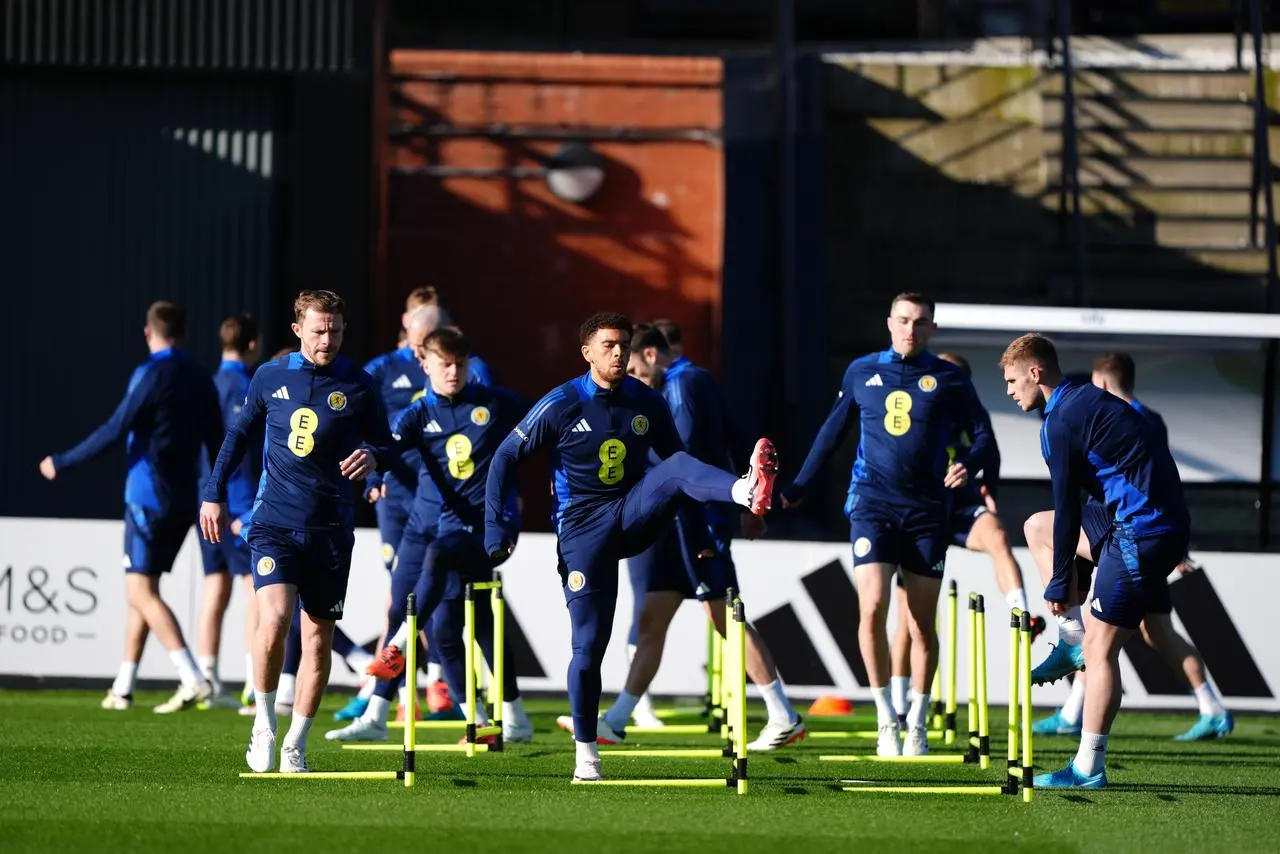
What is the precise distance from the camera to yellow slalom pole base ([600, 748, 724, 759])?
995 cm

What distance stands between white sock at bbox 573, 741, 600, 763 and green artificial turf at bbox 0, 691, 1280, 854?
0.14 m

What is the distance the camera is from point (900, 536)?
1042cm

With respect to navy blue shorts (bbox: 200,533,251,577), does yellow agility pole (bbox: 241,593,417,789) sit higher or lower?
lower

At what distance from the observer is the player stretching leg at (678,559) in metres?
11.4

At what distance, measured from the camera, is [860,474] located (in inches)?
417

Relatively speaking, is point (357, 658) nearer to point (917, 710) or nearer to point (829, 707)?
point (829, 707)

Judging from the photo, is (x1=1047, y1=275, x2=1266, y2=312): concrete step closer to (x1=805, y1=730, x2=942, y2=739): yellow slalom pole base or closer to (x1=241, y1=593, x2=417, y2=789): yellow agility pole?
(x1=805, y1=730, x2=942, y2=739): yellow slalom pole base

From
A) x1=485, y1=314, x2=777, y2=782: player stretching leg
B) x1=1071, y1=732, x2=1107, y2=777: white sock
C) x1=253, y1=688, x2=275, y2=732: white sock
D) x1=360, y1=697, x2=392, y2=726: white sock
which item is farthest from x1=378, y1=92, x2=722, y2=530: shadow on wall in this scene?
x1=1071, y1=732, x2=1107, y2=777: white sock

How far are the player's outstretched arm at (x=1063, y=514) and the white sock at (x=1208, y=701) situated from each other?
3.99 metres

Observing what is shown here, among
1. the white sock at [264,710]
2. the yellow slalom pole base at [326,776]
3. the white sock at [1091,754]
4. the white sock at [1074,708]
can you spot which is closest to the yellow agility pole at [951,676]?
the white sock at [1091,754]

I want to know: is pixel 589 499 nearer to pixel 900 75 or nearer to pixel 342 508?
pixel 342 508

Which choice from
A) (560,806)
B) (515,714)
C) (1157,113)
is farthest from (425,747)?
(1157,113)

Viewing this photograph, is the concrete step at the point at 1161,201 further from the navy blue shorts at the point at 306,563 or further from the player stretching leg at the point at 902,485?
the navy blue shorts at the point at 306,563

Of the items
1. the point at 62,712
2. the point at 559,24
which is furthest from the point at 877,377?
the point at 559,24
